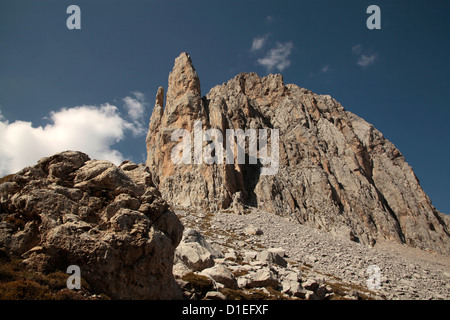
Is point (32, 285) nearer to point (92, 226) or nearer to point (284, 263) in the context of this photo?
point (92, 226)

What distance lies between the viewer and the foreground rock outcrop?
11773 mm

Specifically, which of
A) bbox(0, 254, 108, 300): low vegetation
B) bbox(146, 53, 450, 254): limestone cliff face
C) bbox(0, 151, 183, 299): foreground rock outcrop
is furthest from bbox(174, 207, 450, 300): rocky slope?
bbox(146, 53, 450, 254): limestone cliff face

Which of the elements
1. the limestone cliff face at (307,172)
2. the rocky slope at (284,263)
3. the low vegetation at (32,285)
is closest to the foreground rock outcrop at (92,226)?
the low vegetation at (32,285)

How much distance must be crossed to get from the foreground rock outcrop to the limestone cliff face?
57.0m

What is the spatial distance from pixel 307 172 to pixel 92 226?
285 ft

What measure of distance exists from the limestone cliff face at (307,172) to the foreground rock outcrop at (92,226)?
57031mm

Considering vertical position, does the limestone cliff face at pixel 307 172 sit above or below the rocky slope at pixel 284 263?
above

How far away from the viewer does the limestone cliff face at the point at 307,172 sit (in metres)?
78.2

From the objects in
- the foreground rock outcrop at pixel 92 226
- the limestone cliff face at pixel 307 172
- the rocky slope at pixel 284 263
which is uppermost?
the limestone cliff face at pixel 307 172

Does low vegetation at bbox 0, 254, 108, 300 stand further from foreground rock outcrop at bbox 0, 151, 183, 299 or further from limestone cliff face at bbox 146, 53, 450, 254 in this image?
limestone cliff face at bbox 146, 53, 450, 254

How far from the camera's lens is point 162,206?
629 inches

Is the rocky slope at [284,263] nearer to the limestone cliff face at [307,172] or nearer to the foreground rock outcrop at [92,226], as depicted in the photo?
the foreground rock outcrop at [92,226]

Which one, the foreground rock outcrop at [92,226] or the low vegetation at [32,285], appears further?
the foreground rock outcrop at [92,226]

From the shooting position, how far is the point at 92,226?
13047 millimetres
